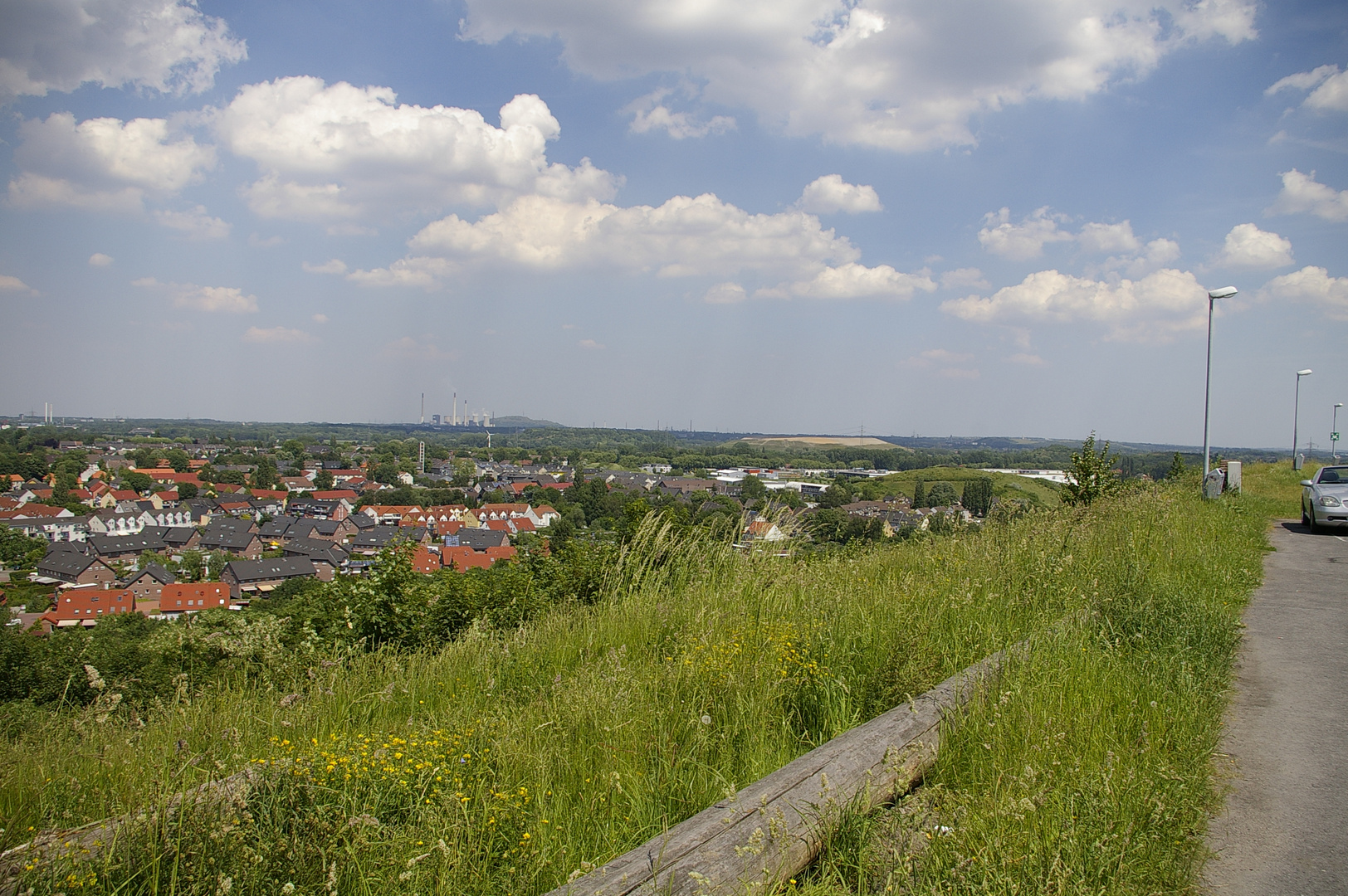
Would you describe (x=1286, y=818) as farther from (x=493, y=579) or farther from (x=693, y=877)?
(x=493, y=579)

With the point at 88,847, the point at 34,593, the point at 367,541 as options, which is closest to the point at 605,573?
the point at 88,847

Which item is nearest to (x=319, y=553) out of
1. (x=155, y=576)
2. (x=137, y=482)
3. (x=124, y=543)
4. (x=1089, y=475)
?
(x=155, y=576)

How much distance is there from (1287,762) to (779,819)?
3.49 m

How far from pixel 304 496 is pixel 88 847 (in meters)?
79.9

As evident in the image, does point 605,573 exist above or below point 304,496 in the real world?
above

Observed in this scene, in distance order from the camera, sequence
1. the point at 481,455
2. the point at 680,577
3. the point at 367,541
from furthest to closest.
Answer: the point at 481,455 < the point at 367,541 < the point at 680,577

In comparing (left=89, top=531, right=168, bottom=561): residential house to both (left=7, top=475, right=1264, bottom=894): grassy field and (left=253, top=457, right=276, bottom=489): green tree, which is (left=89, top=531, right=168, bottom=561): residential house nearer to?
(left=253, top=457, right=276, bottom=489): green tree

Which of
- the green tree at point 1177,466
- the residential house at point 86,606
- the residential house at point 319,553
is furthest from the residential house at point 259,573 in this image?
the green tree at point 1177,466

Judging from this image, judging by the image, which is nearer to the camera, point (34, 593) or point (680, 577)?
point (680, 577)

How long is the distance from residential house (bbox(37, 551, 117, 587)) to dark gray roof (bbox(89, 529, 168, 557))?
362 centimetres

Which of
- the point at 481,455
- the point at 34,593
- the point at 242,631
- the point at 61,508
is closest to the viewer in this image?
the point at 242,631

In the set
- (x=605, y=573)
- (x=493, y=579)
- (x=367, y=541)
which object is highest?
(x=605, y=573)

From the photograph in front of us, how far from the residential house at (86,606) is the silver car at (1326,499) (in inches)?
1199

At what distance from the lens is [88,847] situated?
2180mm
